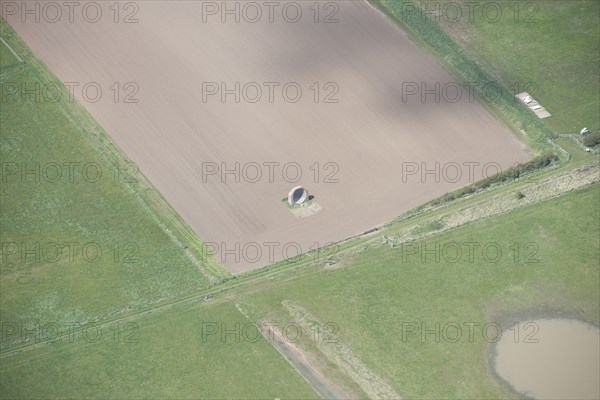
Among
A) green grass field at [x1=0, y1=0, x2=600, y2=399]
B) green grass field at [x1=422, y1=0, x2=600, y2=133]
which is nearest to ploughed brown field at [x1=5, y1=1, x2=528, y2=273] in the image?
green grass field at [x1=0, y1=0, x2=600, y2=399]

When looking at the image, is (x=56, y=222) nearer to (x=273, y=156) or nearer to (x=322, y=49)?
(x=273, y=156)

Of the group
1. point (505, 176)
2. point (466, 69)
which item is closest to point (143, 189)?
point (505, 176)

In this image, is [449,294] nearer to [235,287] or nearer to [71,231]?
[235,287]

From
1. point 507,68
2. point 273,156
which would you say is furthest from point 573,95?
point 273,156

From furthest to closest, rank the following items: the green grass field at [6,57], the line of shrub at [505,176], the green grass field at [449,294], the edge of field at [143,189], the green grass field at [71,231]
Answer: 1. the green grass field at [6,57]
2. the line of shrub at [505,176]
3. the edge of field at [143,189]
4. the green grass field at [71,231]
5. the green grass field at [449,294]

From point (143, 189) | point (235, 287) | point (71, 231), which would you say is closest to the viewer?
point (235, 287)

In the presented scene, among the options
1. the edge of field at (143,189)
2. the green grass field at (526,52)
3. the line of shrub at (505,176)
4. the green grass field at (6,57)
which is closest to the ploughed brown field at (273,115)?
the edge of field at (143,189)

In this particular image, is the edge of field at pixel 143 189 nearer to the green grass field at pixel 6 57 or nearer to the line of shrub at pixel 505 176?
the green grass field at pixel 6 57
